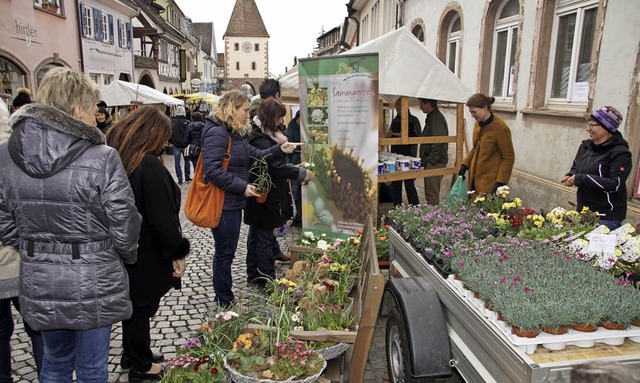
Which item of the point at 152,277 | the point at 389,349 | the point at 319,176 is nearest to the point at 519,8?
the point at 319,176

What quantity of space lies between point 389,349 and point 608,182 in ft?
7.18

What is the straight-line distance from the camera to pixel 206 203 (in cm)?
374

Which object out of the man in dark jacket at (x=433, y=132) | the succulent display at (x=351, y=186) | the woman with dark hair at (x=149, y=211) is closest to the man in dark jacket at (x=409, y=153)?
the man in dark jacket at (x=433, y=132)

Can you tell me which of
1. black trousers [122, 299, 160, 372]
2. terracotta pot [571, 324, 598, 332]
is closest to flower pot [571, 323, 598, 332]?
terracotta pot [571, 324, 598, 332]

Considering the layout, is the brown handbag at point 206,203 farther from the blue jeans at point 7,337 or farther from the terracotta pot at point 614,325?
the terracotta pot at point 614,325

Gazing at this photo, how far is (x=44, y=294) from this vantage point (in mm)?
2160

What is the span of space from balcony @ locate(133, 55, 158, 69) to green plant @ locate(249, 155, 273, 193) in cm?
2188

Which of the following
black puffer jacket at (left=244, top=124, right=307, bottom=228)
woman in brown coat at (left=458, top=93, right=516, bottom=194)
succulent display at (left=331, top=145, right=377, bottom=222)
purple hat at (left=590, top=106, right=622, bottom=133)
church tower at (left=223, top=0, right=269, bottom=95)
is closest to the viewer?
purple hat at (left=590, top=106, right=622, bottom=133)

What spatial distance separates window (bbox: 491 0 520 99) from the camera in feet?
26.0

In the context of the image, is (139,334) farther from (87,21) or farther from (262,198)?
(87,21)

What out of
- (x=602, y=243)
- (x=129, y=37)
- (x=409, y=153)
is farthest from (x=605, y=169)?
(x=129, y=37)

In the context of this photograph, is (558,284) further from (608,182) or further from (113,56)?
(113,56)

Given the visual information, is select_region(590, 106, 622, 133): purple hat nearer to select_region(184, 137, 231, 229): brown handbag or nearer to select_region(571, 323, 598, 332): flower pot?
select_region(571, 323, 598, 332): flower pot

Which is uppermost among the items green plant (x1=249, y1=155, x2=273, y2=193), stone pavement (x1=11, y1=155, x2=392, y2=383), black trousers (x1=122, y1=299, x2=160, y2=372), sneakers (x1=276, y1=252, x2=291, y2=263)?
green plant (x1=249, y1=155, x2=273, y2=193)
